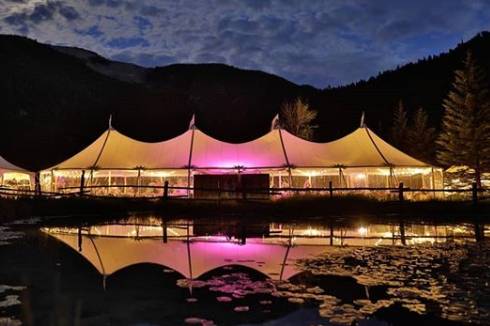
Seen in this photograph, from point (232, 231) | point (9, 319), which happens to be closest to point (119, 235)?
point (232, 231)

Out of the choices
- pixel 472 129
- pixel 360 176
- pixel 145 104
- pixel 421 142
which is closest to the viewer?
pixel 360 176

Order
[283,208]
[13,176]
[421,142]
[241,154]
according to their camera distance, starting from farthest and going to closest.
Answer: [421,142] < [13,176] < [241,154] < [283,208]

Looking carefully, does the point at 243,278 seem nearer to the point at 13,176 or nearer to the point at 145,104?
the point at 13,176

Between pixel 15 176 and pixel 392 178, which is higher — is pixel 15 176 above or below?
above

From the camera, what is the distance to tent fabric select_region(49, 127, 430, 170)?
23031 millimetres

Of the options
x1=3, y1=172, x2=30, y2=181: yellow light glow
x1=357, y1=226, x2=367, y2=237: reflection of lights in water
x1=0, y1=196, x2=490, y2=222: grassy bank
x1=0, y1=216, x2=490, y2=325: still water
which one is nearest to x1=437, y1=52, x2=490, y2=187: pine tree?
x1=0, y1=196, x2=490, y2=222: grassy bank

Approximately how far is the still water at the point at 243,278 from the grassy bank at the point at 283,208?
5.67m

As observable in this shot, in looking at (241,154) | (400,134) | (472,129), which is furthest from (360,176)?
(400,134)

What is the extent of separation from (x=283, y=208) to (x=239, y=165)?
20.1 feet

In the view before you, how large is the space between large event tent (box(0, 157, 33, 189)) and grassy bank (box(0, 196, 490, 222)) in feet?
45.5

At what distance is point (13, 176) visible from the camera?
33906 mm

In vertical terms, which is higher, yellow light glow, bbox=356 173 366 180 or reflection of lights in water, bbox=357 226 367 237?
yellow light glow, bbox=356 173 366 180

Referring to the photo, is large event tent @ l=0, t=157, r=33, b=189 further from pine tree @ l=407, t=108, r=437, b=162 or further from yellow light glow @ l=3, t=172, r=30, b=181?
pine tree @ l=407, t=108, r=437, b=162

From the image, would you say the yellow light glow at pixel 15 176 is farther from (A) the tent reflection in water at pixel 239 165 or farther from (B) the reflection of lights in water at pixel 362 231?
(B) the reflection of lights in water at pixel 362 231
